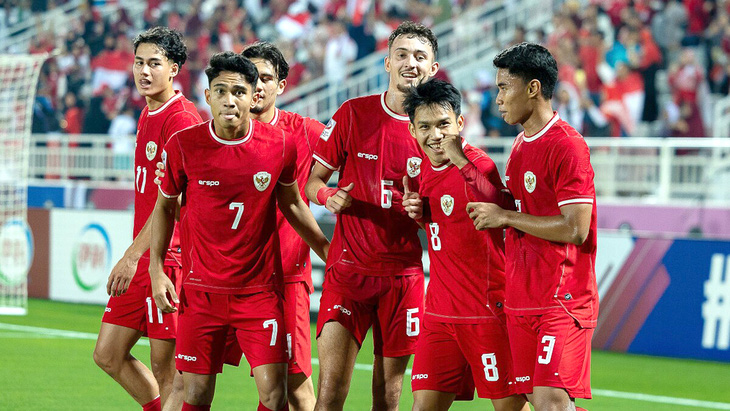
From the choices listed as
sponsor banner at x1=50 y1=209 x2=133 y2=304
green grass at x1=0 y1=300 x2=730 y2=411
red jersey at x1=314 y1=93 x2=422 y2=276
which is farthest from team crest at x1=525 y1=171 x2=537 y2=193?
sponsor banner at x1=50 y1=209 x2=133 y2=304

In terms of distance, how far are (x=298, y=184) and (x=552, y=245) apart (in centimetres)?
207

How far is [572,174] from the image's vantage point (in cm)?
475

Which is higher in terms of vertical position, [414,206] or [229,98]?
[229,98]

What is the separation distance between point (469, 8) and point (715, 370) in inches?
370

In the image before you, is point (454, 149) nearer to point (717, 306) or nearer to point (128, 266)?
point (128, 266)

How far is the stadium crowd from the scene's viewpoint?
14.1 metres

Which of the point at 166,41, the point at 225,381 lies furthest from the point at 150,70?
→ the point at 225,381

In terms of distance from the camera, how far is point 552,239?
189 inches

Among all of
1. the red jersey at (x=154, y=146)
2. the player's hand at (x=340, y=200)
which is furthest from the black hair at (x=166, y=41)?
the player's hand at (x=340, y=200)

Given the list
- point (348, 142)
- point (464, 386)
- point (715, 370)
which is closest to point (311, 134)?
point (348, 142)

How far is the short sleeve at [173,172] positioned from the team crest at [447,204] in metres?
1.35

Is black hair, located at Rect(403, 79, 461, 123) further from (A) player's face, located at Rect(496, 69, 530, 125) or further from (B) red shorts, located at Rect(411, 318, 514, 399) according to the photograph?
(B) red shorts, located at Rect(411, 318, 514, 399)

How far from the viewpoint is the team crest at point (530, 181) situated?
4.93m

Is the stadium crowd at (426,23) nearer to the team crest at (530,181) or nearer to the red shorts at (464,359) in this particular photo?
the red shorts at (464,359)
